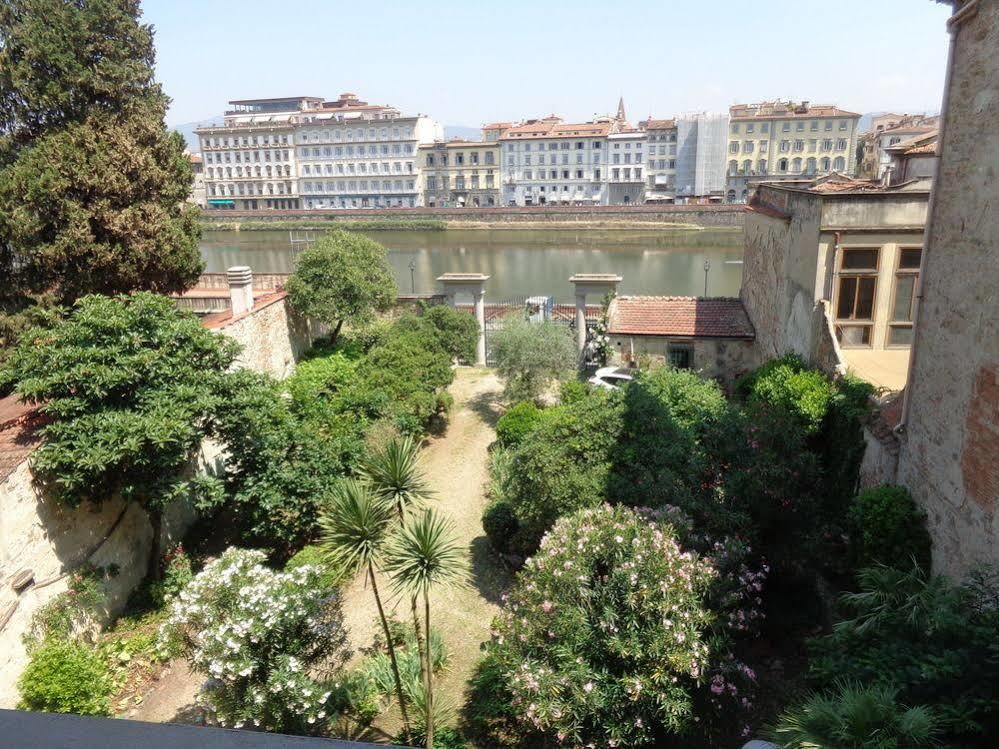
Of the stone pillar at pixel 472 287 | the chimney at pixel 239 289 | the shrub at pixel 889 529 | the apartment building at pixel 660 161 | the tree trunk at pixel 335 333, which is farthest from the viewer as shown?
the apartment building at pixel 660 161

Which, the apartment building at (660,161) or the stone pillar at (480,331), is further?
the apartment building at (660,161)

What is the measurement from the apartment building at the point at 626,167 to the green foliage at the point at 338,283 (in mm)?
62285

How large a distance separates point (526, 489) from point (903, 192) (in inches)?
313

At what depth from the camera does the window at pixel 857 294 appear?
11539 mm

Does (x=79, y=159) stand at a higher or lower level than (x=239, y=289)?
higher

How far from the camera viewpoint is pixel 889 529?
27.1ft

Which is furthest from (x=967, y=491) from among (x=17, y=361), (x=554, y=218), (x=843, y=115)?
(x=843, y=115)

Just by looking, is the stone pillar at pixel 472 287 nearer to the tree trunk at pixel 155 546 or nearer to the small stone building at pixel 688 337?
the small stone building at pixel 688 337

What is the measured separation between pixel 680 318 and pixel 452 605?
11.0m

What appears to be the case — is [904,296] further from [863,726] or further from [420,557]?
[420,557]

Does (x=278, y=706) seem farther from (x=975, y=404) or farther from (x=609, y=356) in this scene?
(x=609, y=356)

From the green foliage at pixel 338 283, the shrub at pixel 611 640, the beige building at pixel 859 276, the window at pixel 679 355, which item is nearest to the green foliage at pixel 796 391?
the beige building at pixel 859 276

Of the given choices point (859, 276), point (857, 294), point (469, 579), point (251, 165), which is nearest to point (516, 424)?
point (469, 579)

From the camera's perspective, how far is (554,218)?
222ft
